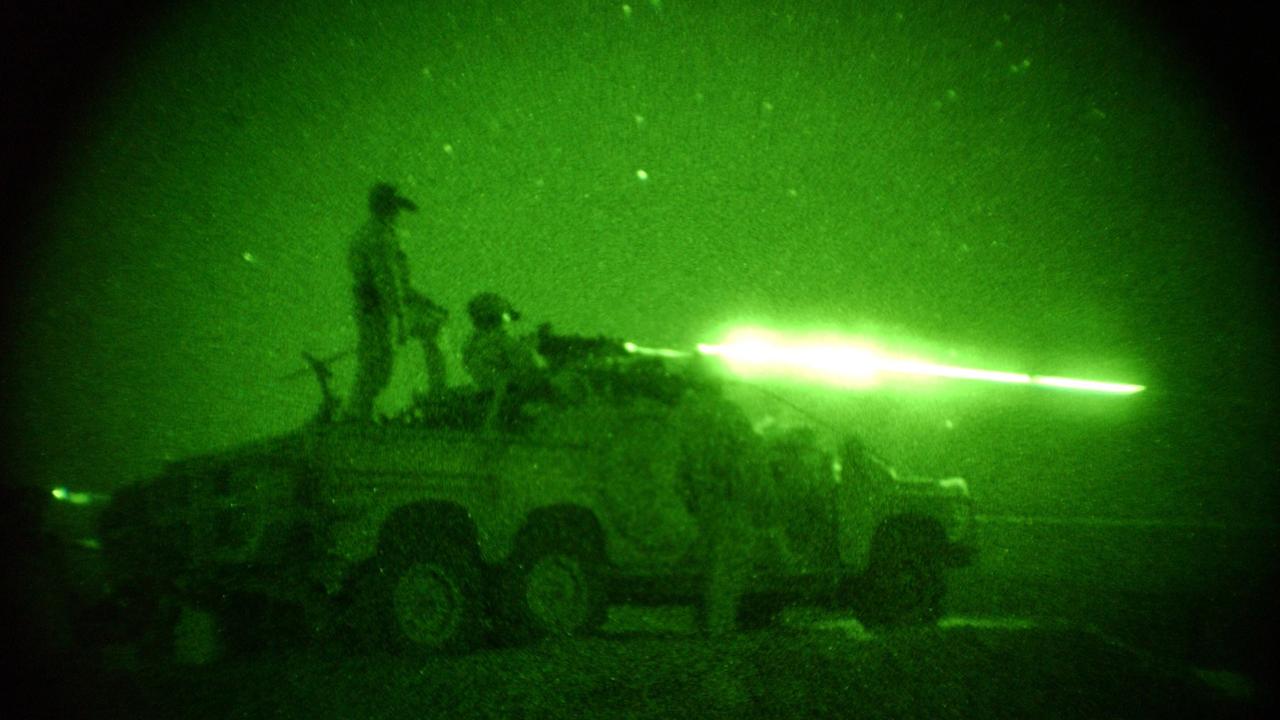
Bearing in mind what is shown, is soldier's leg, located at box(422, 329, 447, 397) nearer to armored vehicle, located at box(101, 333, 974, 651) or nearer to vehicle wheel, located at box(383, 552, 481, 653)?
armored vehicle, located at box(101, 333, 974, 651)

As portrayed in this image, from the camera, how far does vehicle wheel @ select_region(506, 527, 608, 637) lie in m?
5.04

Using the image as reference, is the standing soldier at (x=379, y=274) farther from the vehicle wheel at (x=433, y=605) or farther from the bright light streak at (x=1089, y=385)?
the bright light streak at (x=1089, y=385)

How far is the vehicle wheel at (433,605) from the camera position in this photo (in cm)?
482

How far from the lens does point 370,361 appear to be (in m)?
5.64

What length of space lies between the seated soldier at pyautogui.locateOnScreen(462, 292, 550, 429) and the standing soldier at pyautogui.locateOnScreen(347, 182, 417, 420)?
1.92 feet

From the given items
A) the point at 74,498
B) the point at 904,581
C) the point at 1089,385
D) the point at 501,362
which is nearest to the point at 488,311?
the point at 501,362

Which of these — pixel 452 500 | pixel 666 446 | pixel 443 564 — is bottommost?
pixel 443 564

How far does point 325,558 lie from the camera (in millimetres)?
4633

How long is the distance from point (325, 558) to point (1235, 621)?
7.20 meters

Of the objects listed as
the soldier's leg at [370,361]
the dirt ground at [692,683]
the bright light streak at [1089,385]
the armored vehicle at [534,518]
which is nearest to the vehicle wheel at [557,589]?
the armored vehicle at [534,518]

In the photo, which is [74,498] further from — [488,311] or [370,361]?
[488,311]

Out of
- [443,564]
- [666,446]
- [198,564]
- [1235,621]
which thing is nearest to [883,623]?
[666,446]

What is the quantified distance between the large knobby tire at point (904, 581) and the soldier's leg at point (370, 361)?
13.4 feet

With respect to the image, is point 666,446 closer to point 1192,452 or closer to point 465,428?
point 465,428
